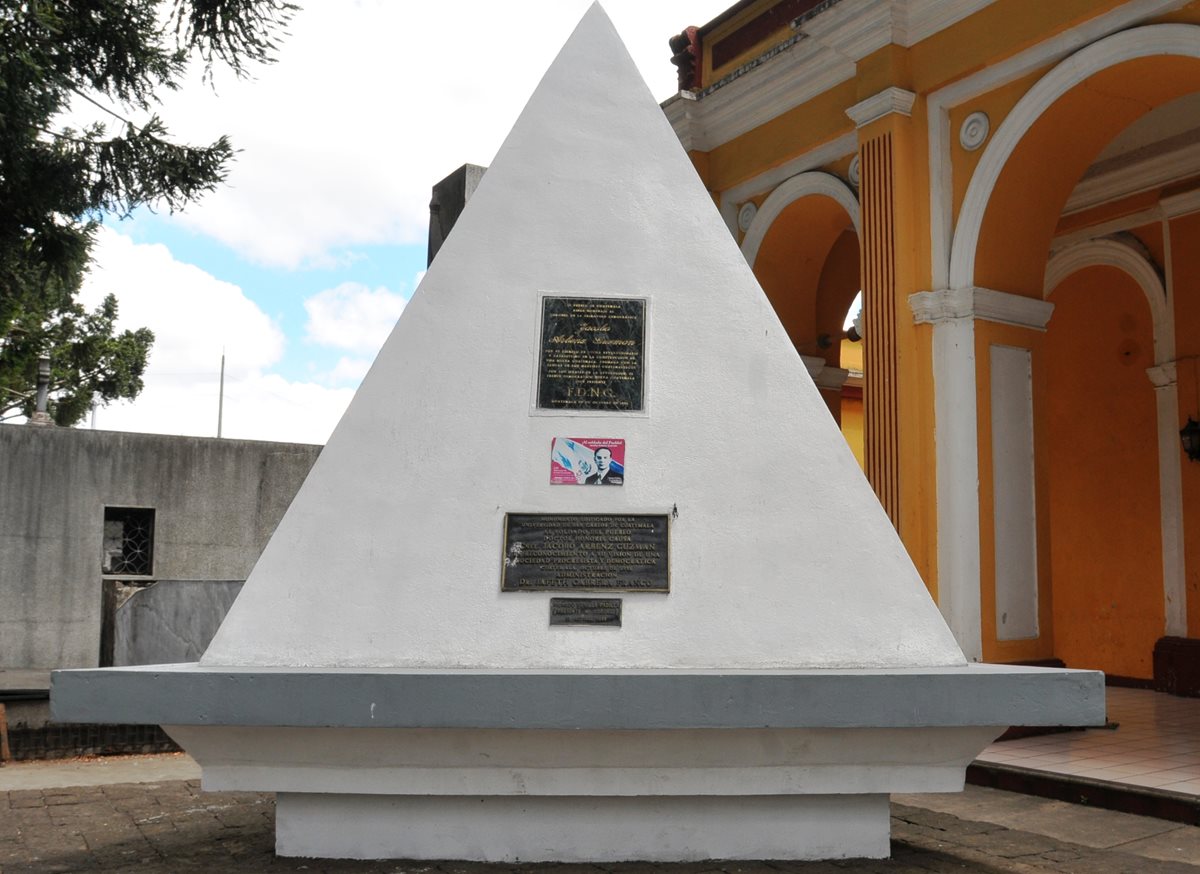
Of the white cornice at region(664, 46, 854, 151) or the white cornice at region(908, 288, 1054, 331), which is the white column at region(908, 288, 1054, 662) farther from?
the white cornice at region(664, 46, 854, 151)

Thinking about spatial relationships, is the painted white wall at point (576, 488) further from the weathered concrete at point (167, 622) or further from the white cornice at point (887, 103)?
the weathered concrete at point (167, 622)

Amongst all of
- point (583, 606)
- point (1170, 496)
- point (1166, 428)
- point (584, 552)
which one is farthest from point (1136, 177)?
point (583, 606)

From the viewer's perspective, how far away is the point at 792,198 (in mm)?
9406

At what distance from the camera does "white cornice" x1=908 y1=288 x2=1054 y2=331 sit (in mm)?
7427

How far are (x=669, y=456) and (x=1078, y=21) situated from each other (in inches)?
182

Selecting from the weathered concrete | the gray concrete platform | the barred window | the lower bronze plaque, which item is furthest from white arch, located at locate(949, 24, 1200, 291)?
the barred window

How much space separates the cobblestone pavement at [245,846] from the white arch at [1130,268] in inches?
237

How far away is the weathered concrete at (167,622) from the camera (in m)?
7.53

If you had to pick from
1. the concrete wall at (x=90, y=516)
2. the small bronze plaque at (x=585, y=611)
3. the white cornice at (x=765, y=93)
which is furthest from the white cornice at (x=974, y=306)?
the concrete wall at (x=90, y=516)

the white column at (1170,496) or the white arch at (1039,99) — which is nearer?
the white arch at (1039,99)

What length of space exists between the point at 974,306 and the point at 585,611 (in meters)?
4.63

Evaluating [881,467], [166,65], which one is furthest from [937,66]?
[166,65]

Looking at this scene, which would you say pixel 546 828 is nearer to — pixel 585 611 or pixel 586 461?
pixel 585 611

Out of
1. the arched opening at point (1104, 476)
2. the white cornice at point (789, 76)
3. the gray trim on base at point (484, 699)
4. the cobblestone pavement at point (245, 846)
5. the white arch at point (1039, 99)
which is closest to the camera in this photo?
the gray trim on base at point (484, 699)
